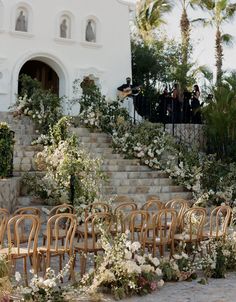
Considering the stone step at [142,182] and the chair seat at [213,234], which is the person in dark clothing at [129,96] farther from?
the chair seat at [213,234]

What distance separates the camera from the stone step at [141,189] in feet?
38.6

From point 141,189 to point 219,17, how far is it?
15.9 metres

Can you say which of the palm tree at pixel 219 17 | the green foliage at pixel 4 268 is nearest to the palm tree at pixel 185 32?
the palm tree at pixel 219 17

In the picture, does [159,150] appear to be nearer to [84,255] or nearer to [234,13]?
[84,255]

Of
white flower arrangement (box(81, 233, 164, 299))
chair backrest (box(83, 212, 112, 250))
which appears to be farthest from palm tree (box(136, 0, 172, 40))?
white flower arrangement (box(81, 233, 164, 299))

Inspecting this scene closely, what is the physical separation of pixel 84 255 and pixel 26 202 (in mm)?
4243

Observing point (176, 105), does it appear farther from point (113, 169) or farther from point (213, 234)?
point (213, 234)

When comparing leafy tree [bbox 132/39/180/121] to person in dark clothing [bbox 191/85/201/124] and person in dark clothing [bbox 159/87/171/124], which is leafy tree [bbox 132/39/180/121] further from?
person in dark clothing [bbox 191/85/201/124]

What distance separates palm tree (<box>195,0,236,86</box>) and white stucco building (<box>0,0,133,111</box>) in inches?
276

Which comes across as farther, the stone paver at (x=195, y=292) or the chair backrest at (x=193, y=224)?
the chair backrest at (x=193, y=224)

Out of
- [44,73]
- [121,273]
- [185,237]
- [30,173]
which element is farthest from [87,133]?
[121,273]

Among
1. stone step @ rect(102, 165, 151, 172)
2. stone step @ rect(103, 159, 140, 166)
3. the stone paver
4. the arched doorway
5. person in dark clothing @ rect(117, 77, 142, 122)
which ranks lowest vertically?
the stone paver

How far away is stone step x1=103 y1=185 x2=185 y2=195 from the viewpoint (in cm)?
1177

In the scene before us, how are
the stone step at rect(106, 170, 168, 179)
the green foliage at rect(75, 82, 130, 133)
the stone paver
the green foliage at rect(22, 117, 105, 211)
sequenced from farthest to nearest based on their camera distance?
the green foliage at rect(75, 82, 130, 133) < the stone step at rect(106, 170, 168, 179) < the green foliage at rect(22, 117, 105, 211) < the stone paver
